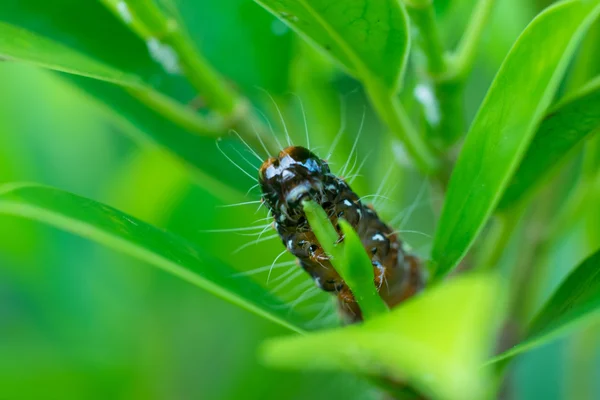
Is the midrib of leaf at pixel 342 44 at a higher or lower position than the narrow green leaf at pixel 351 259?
higher

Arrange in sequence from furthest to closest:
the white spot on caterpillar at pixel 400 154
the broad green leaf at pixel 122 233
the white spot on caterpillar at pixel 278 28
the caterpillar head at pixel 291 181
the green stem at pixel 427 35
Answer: the white spot on caterpillar at pixel 278 28, the white spot on caterpillar at pixel 400 154, the green stem at pixel 427 35, the caterpillar head at pixel 291 181, the broad green leaf at pixel 122 233

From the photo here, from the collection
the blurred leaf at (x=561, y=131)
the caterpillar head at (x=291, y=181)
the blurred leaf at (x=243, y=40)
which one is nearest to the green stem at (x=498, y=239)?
the blurred leaf at (x=561, y=131)

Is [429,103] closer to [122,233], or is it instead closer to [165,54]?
[165,54]

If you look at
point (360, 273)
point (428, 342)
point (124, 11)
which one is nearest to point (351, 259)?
point (360, 273)

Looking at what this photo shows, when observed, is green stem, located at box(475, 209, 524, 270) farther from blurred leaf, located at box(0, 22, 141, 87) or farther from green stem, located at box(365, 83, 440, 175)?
blurred leaf, located at box(0, 22, 141, 87)

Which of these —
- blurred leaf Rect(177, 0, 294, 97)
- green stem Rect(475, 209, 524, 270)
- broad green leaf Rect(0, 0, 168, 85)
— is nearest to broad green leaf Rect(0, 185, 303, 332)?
broad green leaf Rect(0, 0, 168, 85)

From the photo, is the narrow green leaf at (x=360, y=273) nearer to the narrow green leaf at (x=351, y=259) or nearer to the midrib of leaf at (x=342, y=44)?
the narrow green leaf at (x=351, y=259)
